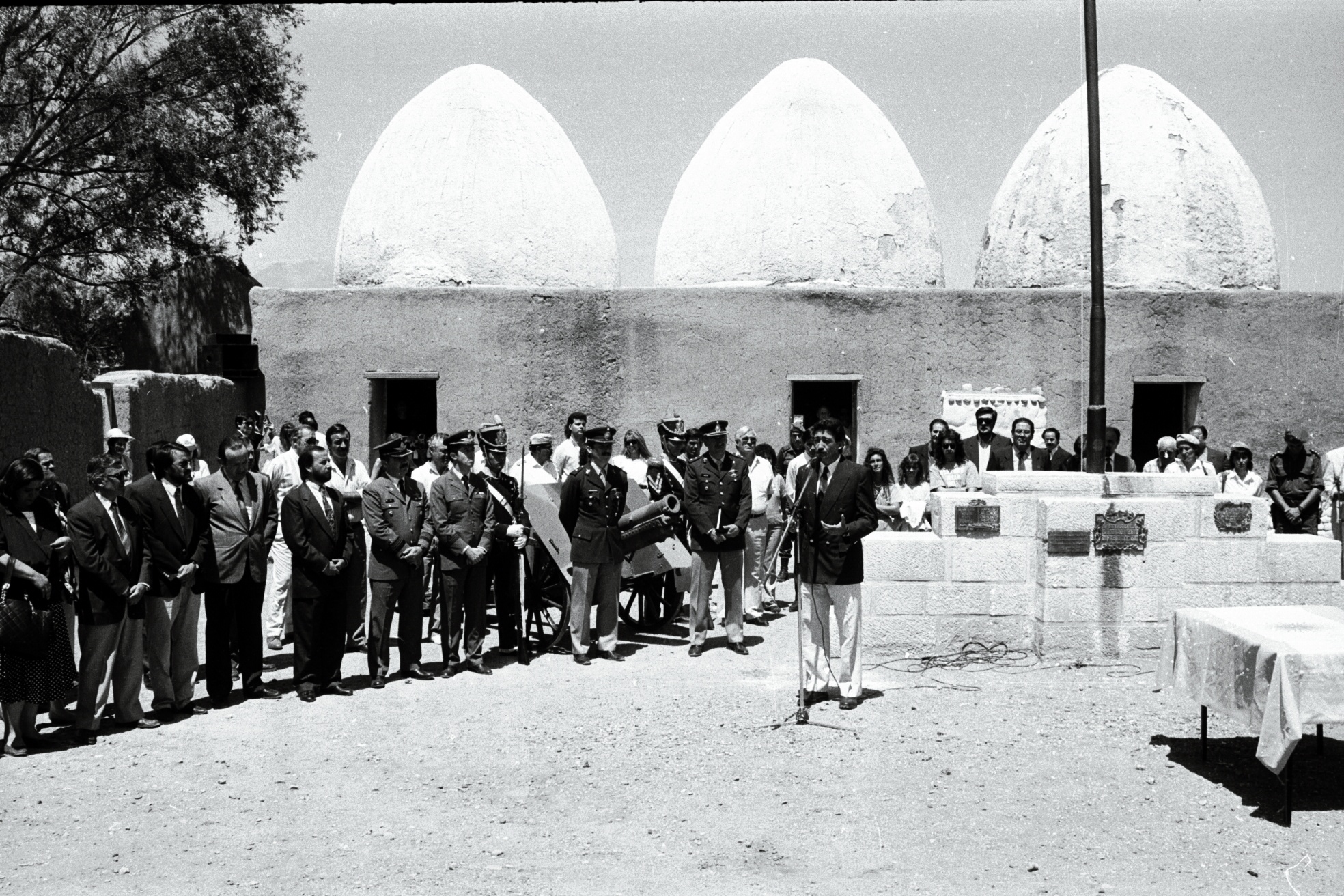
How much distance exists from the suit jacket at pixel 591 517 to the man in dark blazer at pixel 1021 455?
3179 mm

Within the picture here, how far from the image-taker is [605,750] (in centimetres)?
705

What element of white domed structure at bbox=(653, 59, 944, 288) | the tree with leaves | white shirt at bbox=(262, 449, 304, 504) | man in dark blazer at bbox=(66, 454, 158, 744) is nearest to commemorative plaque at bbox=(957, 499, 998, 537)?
white shirt at bbox=(262, 449, 304, 504)

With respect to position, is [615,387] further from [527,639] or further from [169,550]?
[169,550]

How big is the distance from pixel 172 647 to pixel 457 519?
1891 millimetres

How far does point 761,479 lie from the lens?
1118 cm

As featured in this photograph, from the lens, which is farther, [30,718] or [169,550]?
[169,550]

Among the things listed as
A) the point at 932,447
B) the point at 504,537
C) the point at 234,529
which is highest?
the point at 932,447

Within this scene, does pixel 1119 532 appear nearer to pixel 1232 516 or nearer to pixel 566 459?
pixel 1232 516

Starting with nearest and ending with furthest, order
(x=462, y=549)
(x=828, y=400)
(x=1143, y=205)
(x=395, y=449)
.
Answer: (x=395, y=449)
(x=462, y=549)
(x=1143, y=205)
(x=828, y=400)

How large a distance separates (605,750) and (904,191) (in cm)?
942

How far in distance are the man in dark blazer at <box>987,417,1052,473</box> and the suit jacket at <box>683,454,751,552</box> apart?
228cm

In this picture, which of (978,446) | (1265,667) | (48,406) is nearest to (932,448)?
(978,446)

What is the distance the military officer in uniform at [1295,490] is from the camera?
11680 millimetres

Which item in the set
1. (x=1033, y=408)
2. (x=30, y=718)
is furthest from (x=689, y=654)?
(x=1033, y=408)
